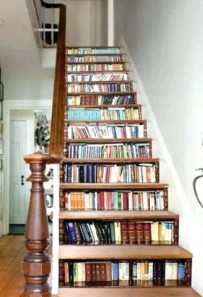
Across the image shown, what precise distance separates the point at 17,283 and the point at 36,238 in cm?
251

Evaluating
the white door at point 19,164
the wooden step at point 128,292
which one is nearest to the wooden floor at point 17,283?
the wooden step at point 128,292

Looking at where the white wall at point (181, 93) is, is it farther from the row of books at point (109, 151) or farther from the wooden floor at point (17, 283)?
the row of books at point (109, 151)

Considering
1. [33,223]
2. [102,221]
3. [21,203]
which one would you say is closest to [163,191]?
[102,221]

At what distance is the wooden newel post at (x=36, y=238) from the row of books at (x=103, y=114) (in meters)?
2.68

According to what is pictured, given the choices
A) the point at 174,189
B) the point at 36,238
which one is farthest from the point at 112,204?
the point at 36,238

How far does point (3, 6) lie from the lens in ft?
Result: 11.4

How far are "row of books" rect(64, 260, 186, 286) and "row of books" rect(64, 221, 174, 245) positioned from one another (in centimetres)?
27

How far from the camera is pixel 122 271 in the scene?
2.34 meters

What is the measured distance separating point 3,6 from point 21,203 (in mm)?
4318

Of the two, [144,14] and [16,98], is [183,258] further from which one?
[16,98]

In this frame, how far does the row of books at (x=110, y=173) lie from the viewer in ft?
10.5

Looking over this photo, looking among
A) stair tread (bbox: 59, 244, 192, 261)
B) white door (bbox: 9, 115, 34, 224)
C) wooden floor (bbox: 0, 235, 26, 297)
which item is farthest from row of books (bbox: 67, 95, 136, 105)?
white door (bbox: 9, 115, 34, 224)

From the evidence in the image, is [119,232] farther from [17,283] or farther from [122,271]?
[17,283]

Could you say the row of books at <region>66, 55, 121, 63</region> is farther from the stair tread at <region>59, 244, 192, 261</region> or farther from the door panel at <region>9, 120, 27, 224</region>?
the stair tread at <region>59, 244, 192, 261</region>
